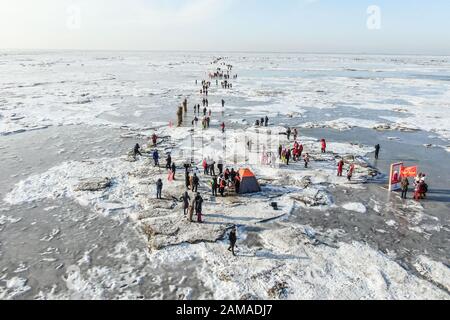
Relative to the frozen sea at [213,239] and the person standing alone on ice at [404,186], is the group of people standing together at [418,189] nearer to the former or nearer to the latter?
the person standing alone on ice at [404,186]

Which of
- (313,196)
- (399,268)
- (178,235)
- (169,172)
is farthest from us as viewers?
(169,172)

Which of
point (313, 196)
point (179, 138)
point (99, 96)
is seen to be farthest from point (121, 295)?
point (99, 96)

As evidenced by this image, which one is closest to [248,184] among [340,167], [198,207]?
[198,207]

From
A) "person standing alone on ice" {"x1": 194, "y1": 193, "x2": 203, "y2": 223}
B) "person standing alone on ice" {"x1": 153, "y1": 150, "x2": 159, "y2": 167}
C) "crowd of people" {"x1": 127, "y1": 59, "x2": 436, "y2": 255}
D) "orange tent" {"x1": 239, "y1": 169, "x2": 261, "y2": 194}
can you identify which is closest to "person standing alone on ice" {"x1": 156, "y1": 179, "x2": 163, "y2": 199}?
"crowd of people" {"x1": 127, "y1": 59, "x2": 436, "y2": 255}

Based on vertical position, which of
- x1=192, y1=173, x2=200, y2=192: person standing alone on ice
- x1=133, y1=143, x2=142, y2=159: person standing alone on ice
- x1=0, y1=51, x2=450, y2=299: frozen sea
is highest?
x1=133, y1=143, x2=142, y2=159: person standing alone on ice

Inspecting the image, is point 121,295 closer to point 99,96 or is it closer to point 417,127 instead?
point 417,127

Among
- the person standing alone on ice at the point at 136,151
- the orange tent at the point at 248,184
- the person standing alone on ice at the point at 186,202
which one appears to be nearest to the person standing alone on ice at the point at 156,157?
the person standing alone on ice at the point at 136,151

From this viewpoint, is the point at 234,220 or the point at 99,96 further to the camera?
the point at 99,96

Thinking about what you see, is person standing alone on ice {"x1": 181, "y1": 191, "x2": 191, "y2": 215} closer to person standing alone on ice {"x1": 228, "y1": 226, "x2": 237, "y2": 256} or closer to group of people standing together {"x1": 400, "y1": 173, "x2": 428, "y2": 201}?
person standing alone on ice {"x1": 228, "y1": 226, "x2": 237, "y2": 256}

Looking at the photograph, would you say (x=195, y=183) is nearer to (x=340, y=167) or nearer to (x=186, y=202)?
(x=186, y=202)
